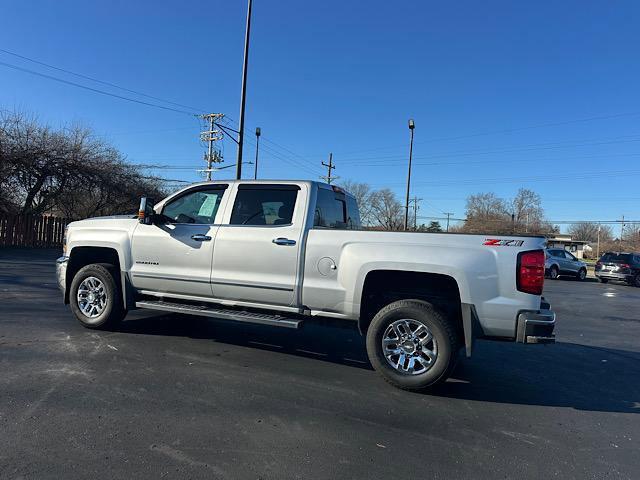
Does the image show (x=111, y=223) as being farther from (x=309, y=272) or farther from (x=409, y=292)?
(x=409, y=292)

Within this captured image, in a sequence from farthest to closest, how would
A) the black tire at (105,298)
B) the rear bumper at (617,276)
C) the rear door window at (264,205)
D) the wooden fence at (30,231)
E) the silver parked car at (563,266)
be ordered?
the silver parked car at (563,266) < the rear bumper at (617,276) < the wooden fence at (30,231) < the black tire at (105,298) < the rear door window at (264,205)

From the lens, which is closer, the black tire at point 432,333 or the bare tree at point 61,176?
the black tire at point 432,333

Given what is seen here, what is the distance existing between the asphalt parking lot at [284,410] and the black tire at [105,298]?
0.16 m

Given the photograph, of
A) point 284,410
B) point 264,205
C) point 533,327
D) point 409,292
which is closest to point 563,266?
point 409,292

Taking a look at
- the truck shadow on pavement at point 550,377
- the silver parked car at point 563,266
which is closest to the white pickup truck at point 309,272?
the truck shadow on pavement at point 550,377

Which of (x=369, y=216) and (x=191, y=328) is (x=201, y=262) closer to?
(x=191, y=328)

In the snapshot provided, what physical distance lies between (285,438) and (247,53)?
58.5 ft

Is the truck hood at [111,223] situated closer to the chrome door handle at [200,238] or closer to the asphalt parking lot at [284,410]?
the chrome door handle at [200,238]

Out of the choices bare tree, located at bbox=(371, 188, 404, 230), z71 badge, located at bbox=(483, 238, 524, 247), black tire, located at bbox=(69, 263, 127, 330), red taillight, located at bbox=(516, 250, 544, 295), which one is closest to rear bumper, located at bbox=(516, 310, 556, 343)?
red taillight, located at bbox=(516, 250, 544, 295)

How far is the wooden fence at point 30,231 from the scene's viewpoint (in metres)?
20.9

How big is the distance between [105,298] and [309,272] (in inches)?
122

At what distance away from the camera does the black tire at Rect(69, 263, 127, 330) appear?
19.9ft

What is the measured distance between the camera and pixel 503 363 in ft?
19.2

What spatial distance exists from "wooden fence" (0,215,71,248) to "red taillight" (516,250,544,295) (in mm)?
23154
